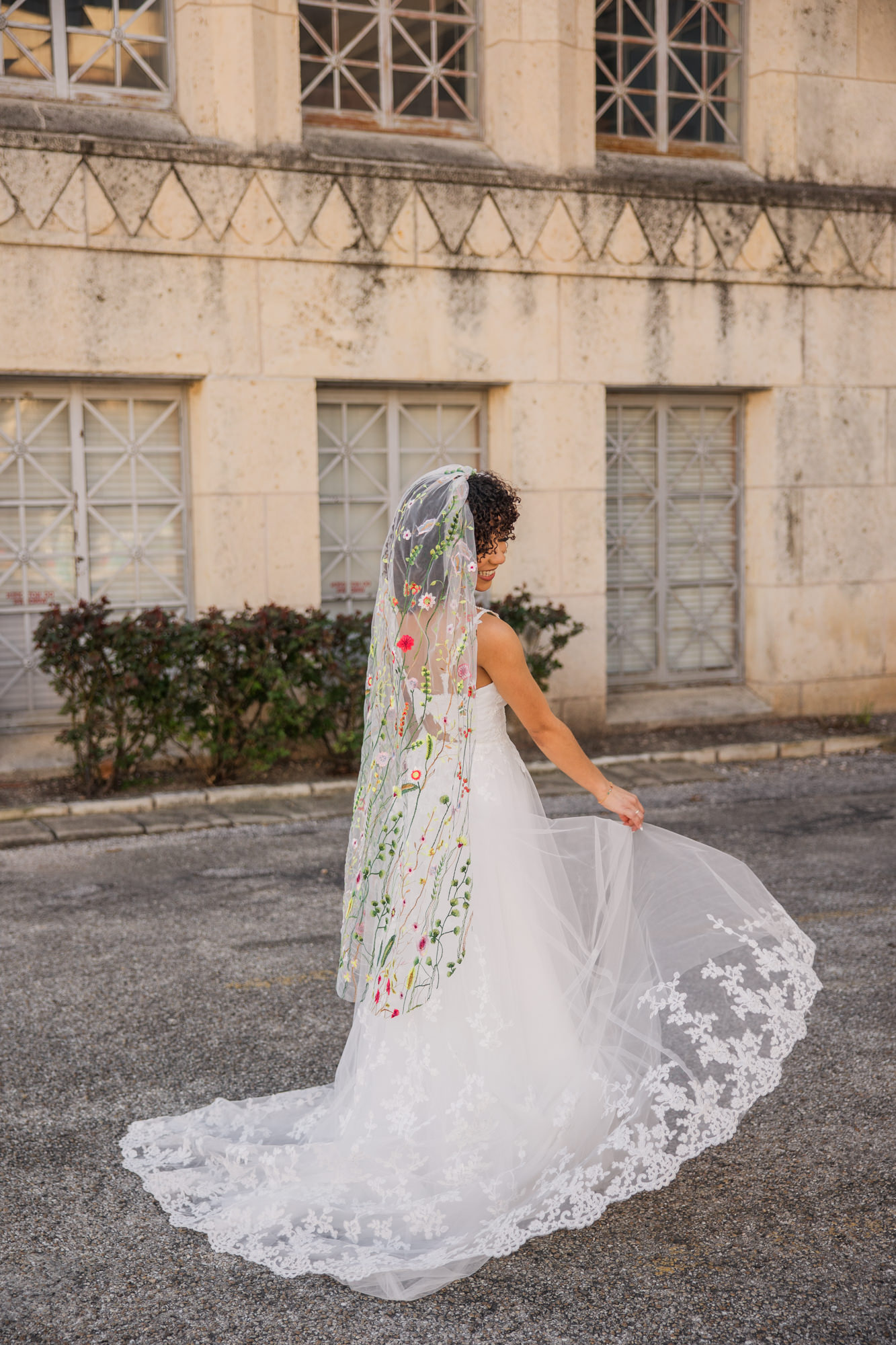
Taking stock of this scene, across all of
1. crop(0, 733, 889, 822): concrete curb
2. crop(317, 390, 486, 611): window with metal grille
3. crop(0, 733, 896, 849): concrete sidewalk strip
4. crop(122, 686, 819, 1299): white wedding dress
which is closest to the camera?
crop(122, 686, 819, 1299): white wedding dress

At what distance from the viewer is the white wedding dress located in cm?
334

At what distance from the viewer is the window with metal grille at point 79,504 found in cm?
966

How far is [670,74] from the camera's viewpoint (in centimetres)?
1149

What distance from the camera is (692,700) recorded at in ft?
38.2

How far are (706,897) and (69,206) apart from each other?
7.45 meters

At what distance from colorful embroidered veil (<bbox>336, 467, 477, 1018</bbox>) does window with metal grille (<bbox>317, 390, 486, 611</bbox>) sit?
6902 millimetres

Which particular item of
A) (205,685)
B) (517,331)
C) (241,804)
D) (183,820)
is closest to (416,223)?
(517,331)

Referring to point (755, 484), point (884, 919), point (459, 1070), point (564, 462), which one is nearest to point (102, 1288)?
point (459, 1070)

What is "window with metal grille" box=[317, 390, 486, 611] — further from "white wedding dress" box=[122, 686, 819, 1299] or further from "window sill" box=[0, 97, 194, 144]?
"white wedding dress" box=[122, 686, 819, 1299]

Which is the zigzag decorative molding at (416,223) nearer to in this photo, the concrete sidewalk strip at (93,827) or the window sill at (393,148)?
the window sill at (393,148)

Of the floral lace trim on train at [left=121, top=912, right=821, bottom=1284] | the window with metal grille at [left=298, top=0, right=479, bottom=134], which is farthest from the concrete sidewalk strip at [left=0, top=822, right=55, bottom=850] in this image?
the window with metal grille at [left=298, top=0, right=479, bottom=134]

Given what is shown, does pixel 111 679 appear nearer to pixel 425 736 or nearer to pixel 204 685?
pixel 204 685

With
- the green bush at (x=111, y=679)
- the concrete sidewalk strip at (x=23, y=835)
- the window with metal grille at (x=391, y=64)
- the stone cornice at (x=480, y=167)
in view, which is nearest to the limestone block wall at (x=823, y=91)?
the stone cornice at (x=480, y=167)

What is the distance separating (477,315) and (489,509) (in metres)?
7.27
